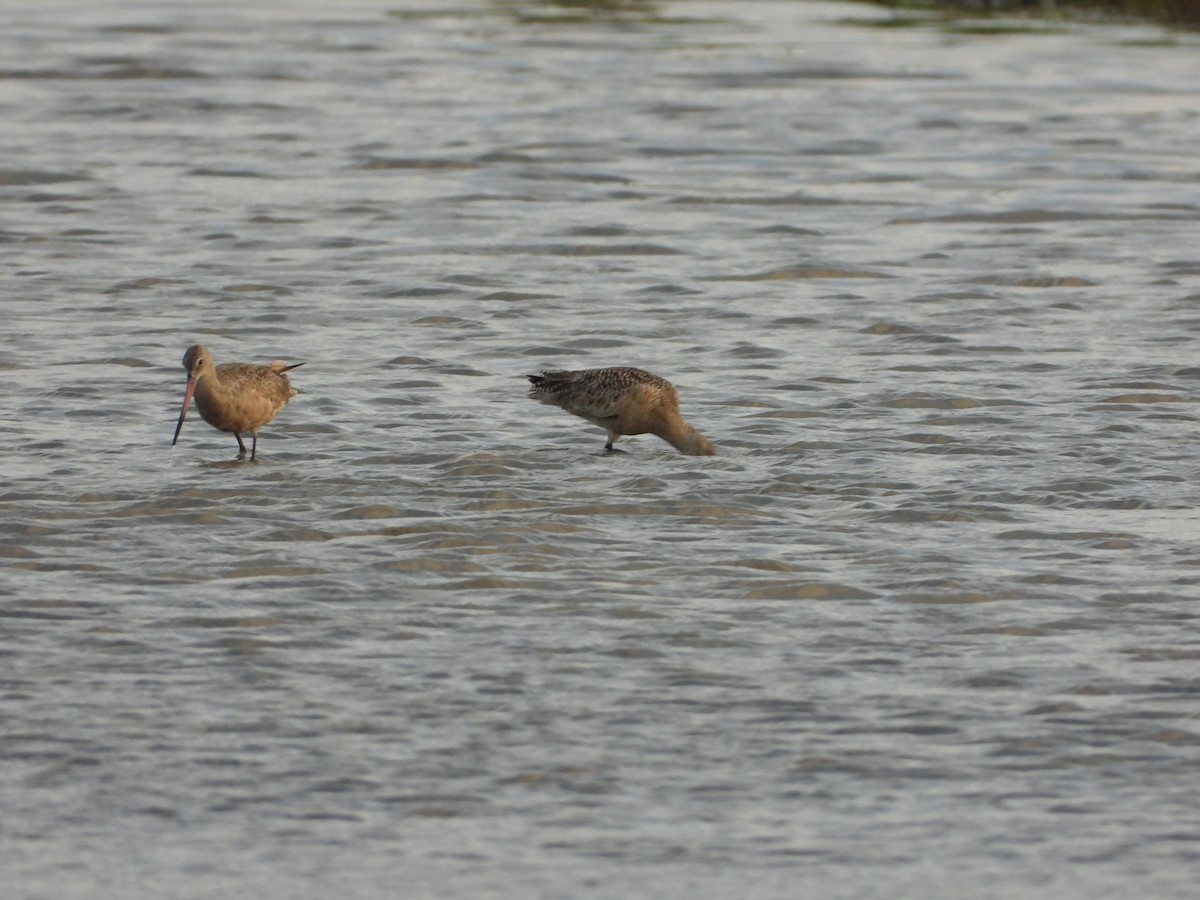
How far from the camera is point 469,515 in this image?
1168 cm

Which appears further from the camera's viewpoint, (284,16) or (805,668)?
(284,16)

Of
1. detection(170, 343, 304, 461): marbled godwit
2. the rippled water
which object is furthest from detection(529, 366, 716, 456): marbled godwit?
detection(170, 343, 304, 461): marbled godwit

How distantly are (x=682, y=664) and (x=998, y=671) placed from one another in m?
1.25

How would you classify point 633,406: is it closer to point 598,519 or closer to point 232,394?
point 598,519

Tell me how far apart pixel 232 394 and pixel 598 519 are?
2.22 metres

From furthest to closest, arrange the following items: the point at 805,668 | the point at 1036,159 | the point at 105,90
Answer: the point at 105,90 < the point at 1036,159 < the point at 805,668

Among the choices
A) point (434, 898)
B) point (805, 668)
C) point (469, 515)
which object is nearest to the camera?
point (434, 898)

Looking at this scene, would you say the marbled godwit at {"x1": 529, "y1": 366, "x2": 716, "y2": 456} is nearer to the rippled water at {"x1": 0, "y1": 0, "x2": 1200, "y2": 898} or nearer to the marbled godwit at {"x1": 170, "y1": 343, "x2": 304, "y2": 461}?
the rippled water at {"x1": 0, "y1": 0, "x2": 1200, "y2": 898}

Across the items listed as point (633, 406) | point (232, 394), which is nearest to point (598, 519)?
point (633, 406)

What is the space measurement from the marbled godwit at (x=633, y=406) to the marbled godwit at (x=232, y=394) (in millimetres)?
1693

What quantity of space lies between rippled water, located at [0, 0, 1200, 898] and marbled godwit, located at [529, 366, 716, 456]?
0.18 m

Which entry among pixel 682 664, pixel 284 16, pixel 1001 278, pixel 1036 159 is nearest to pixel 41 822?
pixel 682 664

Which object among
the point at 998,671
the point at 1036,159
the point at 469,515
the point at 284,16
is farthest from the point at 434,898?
the point at 284,16

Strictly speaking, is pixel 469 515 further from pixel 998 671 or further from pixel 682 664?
pixel 998 671
